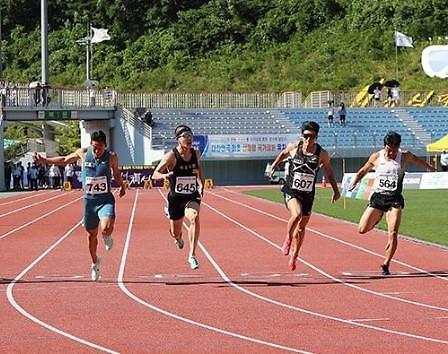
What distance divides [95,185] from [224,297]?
2512mm

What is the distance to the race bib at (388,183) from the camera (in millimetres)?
14398

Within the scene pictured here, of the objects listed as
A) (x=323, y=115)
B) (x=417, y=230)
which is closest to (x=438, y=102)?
(x=323, y=115)

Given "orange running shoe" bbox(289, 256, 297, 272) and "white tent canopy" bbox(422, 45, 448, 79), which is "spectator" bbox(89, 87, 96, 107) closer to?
"white tent canopy" bbox(422, 45, 448, 79)

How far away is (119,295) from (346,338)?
3842 millimetres

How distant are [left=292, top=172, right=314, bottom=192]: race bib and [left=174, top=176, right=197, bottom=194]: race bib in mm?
1315

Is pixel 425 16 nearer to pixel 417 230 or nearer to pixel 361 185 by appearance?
pixel 361 185

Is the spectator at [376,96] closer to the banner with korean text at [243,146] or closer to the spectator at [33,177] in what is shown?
the banner with korean text at [243,146]

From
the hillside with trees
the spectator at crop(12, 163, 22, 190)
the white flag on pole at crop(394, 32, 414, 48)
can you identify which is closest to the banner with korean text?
the spectator at crop(12, 163, 22, 190)

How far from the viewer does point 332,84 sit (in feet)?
267

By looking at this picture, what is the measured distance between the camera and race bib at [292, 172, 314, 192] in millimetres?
14266

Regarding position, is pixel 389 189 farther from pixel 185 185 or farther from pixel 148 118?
pixel 148 118

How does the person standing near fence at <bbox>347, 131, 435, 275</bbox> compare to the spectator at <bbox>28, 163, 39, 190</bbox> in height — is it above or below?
above

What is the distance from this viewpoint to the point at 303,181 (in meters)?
14.3

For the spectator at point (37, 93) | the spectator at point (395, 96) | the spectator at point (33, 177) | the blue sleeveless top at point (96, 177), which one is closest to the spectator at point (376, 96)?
the spectator at point (395, 96)
